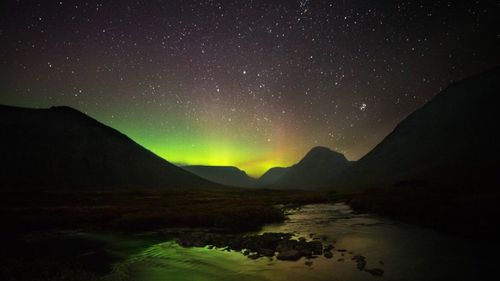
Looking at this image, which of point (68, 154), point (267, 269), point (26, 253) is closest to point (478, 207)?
point (267, 269)

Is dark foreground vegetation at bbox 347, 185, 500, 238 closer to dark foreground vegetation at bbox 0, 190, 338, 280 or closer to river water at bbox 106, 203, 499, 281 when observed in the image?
river water at bbox 106, 203, 499, 281

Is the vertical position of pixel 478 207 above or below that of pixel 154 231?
above

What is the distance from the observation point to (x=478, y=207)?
30453 mm

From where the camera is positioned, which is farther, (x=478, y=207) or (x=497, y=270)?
(x=478, y=207)

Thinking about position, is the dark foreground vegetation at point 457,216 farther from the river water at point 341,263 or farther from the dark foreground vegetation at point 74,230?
the dark foreground vegetation at point 74,230

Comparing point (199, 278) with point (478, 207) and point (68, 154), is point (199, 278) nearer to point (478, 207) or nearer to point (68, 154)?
point (478, 207)

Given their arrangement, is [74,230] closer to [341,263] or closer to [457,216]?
[341,263]

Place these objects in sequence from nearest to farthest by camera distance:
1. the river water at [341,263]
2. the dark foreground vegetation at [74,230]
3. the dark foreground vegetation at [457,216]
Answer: the dark foreground vegetation at [74,230]
the river water at [341,263]
the dark foreground vegetation at [457,216]

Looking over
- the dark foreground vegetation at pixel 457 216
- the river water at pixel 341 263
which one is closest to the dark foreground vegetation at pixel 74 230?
the river water at pixel 341 263

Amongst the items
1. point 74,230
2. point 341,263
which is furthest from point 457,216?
point 74,230

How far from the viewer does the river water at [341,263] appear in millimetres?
→ 16953

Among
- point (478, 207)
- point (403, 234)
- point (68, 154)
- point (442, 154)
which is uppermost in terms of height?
point (442, 154)

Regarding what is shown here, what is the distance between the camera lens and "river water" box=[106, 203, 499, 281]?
17.0 meters

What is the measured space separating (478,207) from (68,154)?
757 feet
